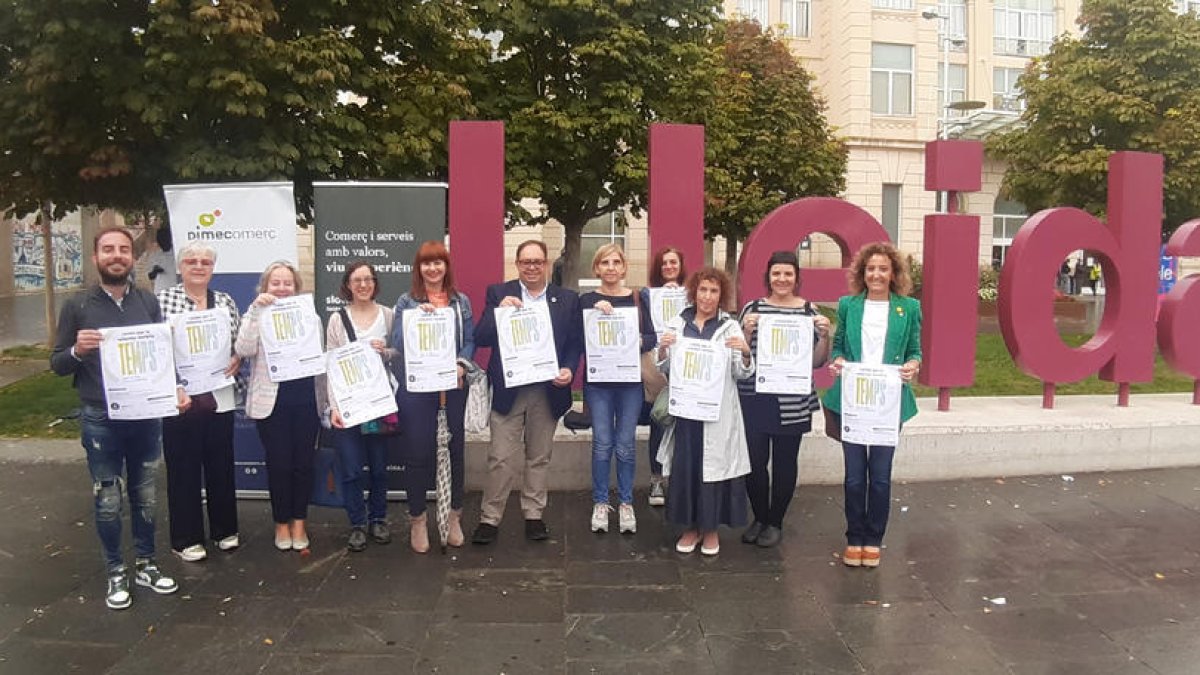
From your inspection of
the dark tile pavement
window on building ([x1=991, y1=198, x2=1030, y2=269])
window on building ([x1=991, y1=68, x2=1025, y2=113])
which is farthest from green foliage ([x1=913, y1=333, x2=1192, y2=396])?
window on building ([x1=991, y1=68, x2=1025, y2=113])

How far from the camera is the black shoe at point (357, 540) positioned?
5.53 m

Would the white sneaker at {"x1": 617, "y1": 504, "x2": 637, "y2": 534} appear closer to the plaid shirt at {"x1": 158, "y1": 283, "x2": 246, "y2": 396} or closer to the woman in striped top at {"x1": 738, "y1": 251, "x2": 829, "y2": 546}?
the woman in striped top at {"x1": 738, "y1": 251, "x2": 829, "y2": 546}

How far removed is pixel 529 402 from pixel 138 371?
2270 millimetres

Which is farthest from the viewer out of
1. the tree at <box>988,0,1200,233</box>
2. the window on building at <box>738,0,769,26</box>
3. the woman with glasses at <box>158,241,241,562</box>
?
the window on building at <box>738,0,769,26</box>

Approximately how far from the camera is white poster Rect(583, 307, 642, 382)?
5.47m

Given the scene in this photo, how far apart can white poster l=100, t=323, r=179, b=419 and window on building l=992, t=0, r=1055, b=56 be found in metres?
40.6

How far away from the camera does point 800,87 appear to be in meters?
22.7

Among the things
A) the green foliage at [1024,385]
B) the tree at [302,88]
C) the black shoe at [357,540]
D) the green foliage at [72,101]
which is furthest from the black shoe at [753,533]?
the green foliage at [72,101]

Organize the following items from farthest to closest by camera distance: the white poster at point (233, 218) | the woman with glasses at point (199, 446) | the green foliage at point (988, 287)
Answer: the green foliage at point (988, 287), the white poster at point (233, 218), the woman with glasses at point (199, 446)

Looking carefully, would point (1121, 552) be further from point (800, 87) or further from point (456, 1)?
point (800, 87)

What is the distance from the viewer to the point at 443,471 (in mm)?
5391

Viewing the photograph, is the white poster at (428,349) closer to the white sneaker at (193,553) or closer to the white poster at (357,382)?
the white poster at (357,382)

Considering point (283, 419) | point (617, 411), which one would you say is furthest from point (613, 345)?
point (283, 419)

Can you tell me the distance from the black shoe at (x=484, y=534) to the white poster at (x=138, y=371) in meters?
2.01
